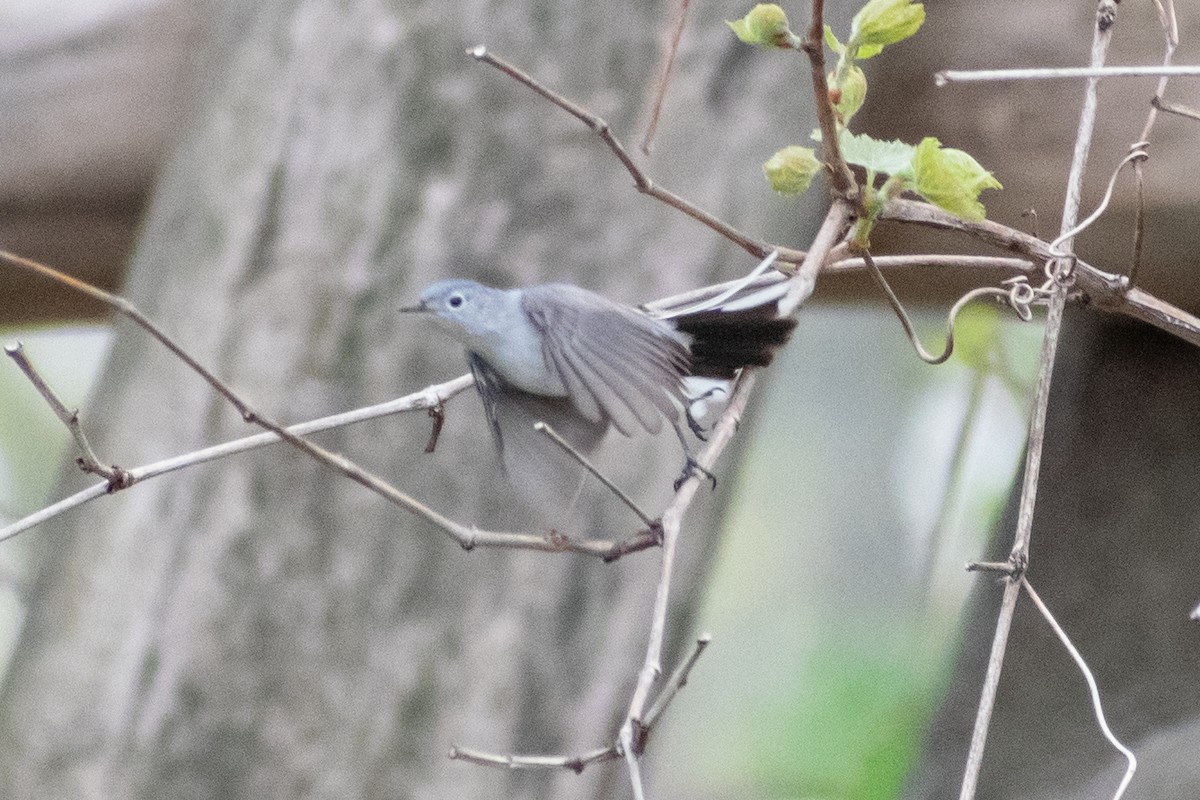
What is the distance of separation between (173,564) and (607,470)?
0.35m

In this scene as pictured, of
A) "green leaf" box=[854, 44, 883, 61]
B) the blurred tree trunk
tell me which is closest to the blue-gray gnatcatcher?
"green leaf" box=[854, 44, 883, 61]

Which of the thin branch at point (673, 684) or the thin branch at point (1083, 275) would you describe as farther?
the thin branch at point (1083, 275)

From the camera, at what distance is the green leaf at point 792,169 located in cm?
52

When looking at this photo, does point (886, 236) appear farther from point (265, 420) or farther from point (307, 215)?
point (265, 420)

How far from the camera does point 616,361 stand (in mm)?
503

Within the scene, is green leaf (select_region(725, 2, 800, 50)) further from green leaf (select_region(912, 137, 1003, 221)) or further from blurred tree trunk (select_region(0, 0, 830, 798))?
blurred tree trunk (select_region(0, 0, 830, 798))

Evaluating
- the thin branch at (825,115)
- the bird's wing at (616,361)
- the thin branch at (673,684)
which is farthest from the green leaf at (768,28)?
the thin branch at (673,684)

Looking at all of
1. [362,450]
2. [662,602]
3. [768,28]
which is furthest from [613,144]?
[362,450]

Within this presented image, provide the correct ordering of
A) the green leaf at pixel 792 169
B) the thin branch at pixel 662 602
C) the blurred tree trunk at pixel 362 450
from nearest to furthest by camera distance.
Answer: the thin branch at pixel 662 602
the green leaf at pixel 792 169
the blurred tree trunk at pixel 362 450

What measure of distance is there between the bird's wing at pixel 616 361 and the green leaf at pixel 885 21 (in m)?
0.14

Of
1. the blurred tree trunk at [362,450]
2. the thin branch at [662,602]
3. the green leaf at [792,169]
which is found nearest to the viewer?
the thin branch at [662,602]

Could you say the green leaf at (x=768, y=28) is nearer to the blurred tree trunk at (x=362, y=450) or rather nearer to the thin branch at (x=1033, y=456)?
the thin branch at (x=1033, y=456)

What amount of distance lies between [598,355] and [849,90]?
0.53 ft

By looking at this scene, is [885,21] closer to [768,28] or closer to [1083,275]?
[768,28]
